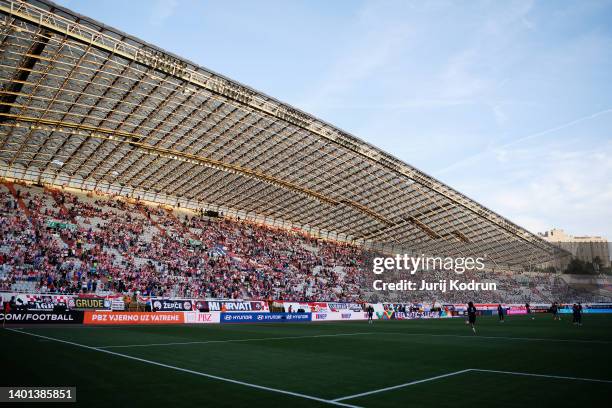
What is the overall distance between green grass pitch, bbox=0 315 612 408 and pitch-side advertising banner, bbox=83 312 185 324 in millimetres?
13737

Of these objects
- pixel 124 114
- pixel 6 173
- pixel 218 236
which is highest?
pixel 124 114

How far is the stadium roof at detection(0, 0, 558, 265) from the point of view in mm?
31641

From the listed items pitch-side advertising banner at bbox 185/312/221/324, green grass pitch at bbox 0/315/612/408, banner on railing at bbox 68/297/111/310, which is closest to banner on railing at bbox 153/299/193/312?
pitch-side advertising banner at bbox 185/312/221/324

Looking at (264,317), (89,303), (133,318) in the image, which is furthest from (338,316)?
(89,303)

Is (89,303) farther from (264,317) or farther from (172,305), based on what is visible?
(264,317)

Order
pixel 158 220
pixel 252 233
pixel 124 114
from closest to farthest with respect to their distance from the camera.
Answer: pixel 124 114
pixel 158 220
pixel 252 233

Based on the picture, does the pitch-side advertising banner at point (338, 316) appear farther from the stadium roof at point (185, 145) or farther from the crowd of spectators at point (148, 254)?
the stadium roof at point (185, 145)

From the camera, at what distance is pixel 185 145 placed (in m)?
48.5

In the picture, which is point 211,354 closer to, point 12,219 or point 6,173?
point 12,219

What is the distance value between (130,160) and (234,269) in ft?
60.0

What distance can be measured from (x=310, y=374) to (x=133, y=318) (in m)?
25.4

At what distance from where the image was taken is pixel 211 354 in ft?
49.4

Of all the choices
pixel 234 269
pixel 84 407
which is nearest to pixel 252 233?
pixel 234 269

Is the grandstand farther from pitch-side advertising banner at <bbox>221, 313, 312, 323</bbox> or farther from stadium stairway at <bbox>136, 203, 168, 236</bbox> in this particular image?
stadium stairway at <bbox>136, 203, 168, 236</bbox>
